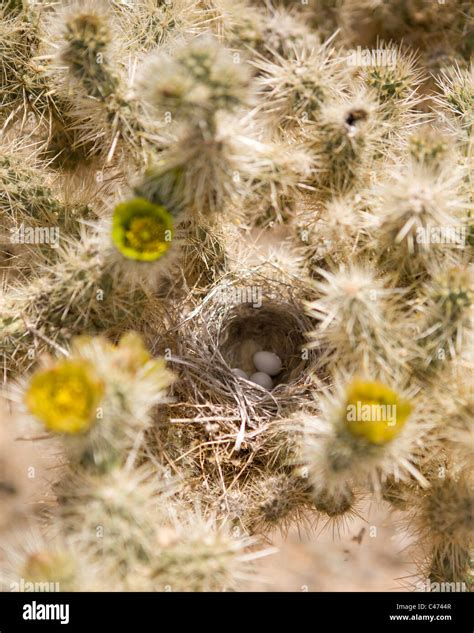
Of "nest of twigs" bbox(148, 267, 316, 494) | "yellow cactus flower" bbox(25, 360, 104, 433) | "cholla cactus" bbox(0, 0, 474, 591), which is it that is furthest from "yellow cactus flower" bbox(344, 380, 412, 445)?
"yellow cactus flower" bbox(25, 360, 104, 433)

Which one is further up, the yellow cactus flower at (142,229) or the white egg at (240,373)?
the yellow cactus flower at (142,229)

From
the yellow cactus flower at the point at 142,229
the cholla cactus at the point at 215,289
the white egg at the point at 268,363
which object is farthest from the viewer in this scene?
the white egg at the point at 268,363

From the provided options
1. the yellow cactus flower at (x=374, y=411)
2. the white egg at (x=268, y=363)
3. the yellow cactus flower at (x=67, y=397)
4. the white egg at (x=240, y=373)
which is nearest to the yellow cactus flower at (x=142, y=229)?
the yellow cactus flower at (x=67, y=397)

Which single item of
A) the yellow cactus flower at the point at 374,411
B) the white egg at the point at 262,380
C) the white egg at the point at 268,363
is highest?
the white egg at the point at 268,363

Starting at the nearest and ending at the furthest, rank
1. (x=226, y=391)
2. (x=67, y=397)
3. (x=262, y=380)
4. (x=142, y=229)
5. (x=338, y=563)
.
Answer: (x=67, y=397)
(x=142, y=229)
(x=226, y=391)
(x=262, y=380)
(x=338, y=563)

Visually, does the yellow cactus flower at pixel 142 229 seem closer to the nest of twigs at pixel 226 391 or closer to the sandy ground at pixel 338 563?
the nest of twigs at pixel 226 391

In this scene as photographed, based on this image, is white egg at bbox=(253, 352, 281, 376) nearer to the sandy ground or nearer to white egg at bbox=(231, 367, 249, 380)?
white egg at bbox=(231, 367, 249, 380)

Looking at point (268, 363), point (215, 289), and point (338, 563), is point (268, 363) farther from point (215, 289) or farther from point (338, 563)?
point (338, 563)

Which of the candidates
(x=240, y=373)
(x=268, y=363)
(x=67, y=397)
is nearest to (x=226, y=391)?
(x=240, y=373)
